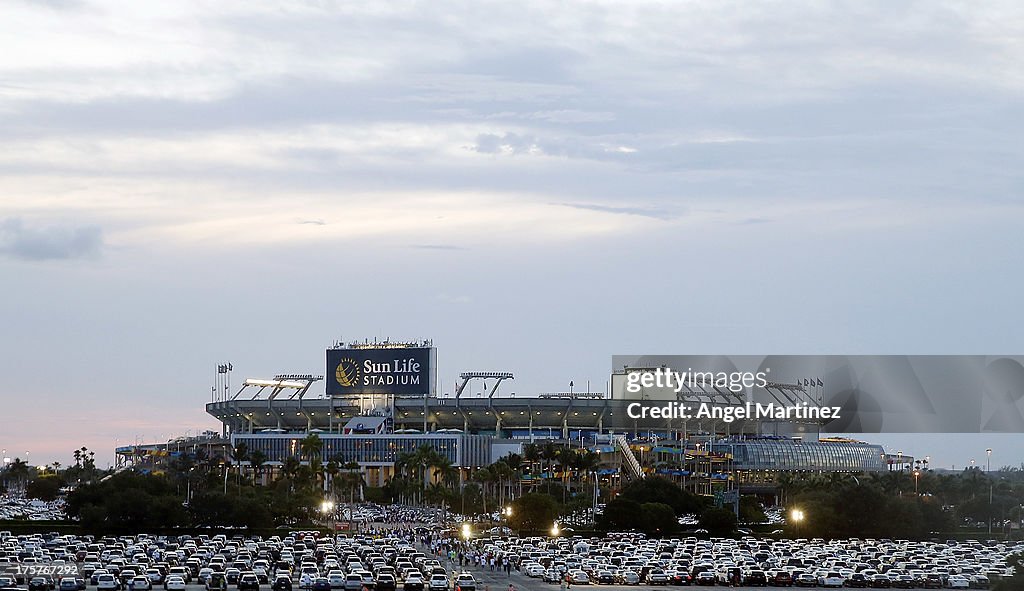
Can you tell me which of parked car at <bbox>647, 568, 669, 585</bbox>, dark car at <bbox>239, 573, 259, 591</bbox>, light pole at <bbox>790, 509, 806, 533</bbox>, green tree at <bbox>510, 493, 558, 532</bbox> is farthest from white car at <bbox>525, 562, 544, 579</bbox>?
light pole at <bbox>790, 509, 806, 533</bbox>

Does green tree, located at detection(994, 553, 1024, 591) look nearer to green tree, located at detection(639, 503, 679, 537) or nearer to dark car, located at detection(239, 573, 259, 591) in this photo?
dark car, located at detection(239, 573, 259, 591)

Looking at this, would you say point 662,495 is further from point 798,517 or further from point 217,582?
point 217,582

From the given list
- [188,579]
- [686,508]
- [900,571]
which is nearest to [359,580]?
[188,579]

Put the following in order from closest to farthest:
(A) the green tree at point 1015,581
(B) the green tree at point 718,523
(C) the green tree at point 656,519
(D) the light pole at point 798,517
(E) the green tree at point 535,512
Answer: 1. (A) the green tree at point 1015,581
2. (B) the green tree at point 718,523
3. (C) the green tree at point 656,519
4. (D) the light pole at point 798,517
5. (E) the green tree at point 535,512

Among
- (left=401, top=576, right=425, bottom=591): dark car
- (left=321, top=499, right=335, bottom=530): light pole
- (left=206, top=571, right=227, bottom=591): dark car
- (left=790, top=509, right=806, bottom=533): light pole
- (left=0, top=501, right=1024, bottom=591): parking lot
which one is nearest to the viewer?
(left=401, top=576, right=425, bottom=591): dark car

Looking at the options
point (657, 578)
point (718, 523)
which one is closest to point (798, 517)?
point (718, 523)

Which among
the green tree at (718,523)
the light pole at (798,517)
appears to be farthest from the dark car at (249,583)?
the light pole at (798,517)

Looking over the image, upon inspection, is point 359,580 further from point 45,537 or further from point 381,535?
point 381,535

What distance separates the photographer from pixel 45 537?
397 ft

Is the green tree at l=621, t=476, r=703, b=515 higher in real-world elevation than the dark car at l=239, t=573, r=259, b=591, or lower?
higher

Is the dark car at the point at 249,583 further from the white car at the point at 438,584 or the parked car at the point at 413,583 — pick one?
the white car at the point at 438,584

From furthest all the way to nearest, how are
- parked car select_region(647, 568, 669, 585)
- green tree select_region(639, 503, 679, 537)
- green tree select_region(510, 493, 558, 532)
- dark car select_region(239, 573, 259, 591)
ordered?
1. green tree select_region(510, 493, 558, 532)
2. green tree select_region(639, 503, 679, 537)
3. parked car select_region(647, 568, 669, 585)
4. dark car select_region(239, 573, 259, 591)

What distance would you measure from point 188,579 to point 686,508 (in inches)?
3290

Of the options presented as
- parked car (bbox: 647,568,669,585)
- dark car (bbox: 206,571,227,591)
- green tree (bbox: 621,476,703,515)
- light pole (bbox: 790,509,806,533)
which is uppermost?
green tree (bbox: 621,476,703,515)
